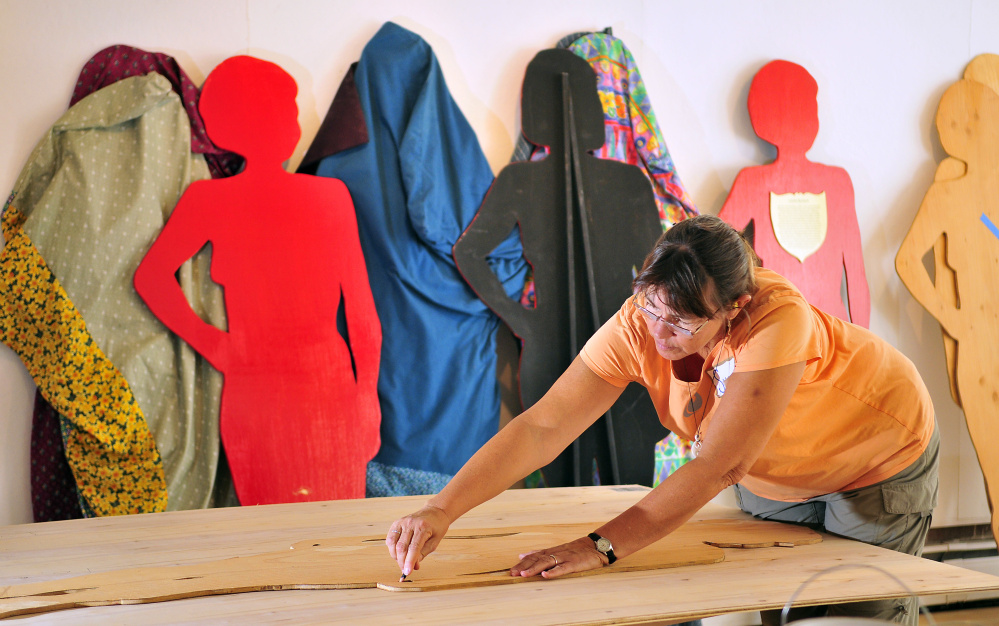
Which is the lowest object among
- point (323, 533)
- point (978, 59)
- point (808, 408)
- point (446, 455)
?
point (446, 455)

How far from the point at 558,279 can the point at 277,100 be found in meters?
1.07

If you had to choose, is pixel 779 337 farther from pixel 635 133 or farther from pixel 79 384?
pixel 79 384

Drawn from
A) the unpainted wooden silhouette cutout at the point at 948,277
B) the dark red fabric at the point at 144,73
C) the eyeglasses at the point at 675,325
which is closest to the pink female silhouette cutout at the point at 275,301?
the dark red fabric at the point at 144,73

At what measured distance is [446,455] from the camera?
2.35m

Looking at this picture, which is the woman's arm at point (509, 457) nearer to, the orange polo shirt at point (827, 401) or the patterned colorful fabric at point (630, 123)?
the orange polo shirt at point (827, 401)

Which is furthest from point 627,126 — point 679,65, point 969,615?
point 969,615

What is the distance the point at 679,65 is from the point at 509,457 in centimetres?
193

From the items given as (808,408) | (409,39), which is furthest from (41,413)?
(808,408)

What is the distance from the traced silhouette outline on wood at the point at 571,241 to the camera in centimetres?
244

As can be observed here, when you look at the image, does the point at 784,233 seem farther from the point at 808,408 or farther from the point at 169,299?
the point at 169,299

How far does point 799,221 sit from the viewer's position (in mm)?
2801

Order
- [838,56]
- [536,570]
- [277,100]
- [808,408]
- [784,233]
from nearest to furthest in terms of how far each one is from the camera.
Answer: [536,570] → [808,408] → [277,100] → [784,233] → [838,56]

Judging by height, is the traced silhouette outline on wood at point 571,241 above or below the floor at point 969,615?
above

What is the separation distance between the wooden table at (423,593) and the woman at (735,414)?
76 millimetres
